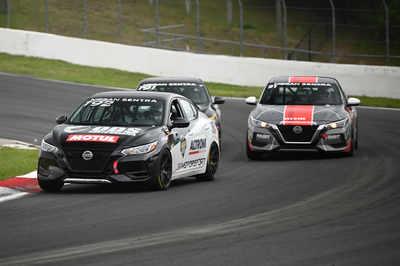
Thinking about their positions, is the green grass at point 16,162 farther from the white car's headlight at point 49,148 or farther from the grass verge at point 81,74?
the grass verge at point 81,74

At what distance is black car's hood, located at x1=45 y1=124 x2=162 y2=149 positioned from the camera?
952 centimetres

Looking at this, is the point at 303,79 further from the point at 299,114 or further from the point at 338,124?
the point at 338,124

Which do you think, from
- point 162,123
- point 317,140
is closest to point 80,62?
point 317,140

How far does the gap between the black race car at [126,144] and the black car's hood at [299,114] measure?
273 cm

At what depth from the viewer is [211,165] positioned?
11781 mm

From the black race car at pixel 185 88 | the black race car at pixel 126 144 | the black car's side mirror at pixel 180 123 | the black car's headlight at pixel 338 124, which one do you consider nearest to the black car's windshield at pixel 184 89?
the black race car at pixel 185 88

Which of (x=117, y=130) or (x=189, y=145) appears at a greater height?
(x=117, y=130)

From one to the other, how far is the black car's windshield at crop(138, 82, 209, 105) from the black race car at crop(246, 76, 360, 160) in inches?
72.1

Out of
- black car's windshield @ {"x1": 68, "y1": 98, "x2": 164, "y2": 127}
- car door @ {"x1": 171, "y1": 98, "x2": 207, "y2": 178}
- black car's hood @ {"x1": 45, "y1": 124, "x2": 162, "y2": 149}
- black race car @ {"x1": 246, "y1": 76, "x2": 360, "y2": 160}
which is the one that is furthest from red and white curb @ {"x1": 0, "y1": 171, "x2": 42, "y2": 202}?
black race car @ {"x1": 246, "y1": 76, "x2": 360, "y2": 160}

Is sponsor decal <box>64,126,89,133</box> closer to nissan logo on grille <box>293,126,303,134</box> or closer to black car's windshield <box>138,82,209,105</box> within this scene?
nissan logo on grille <box>293,126,303,134</box>

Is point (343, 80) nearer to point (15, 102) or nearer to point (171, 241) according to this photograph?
point (15, 102)

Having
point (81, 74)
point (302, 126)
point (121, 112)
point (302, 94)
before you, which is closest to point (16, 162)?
point (121, 112)

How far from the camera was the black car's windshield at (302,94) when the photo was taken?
579 inches

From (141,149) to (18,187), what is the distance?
1948mm
